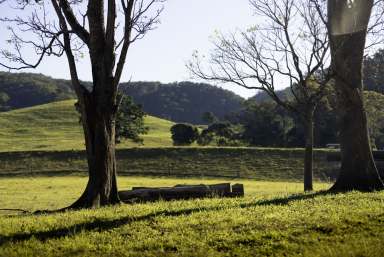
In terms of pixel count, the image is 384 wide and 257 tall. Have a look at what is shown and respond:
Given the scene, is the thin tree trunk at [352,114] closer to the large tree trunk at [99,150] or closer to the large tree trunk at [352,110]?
the large tree trunk at [352,110]

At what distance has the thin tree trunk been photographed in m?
15.9

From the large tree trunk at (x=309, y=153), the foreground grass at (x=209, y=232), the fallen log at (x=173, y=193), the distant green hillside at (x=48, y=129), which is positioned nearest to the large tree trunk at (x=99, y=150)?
the fallen log at (x=173, y=193)

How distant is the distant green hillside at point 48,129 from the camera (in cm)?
8612

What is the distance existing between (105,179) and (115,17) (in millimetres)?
4193

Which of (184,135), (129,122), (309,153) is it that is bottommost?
(309,153)

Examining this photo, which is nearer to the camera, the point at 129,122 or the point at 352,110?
the point at 352,110

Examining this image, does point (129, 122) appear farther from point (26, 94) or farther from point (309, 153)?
point (26, 94)

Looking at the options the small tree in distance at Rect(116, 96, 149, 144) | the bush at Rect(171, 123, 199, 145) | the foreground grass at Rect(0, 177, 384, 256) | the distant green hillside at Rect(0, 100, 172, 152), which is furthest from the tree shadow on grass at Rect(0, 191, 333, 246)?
the bush at Rect(171, 123, 199, 145)

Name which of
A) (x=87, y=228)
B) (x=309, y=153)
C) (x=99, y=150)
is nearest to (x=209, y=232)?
(x=87, y=228)

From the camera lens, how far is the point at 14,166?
186 feet

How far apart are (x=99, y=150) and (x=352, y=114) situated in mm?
7165

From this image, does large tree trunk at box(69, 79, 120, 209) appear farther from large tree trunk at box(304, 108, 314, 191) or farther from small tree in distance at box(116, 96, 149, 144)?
small tree in distance at box(116, 96, 149, 144)

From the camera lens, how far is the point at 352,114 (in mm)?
16078

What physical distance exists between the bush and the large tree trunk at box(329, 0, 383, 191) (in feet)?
223
